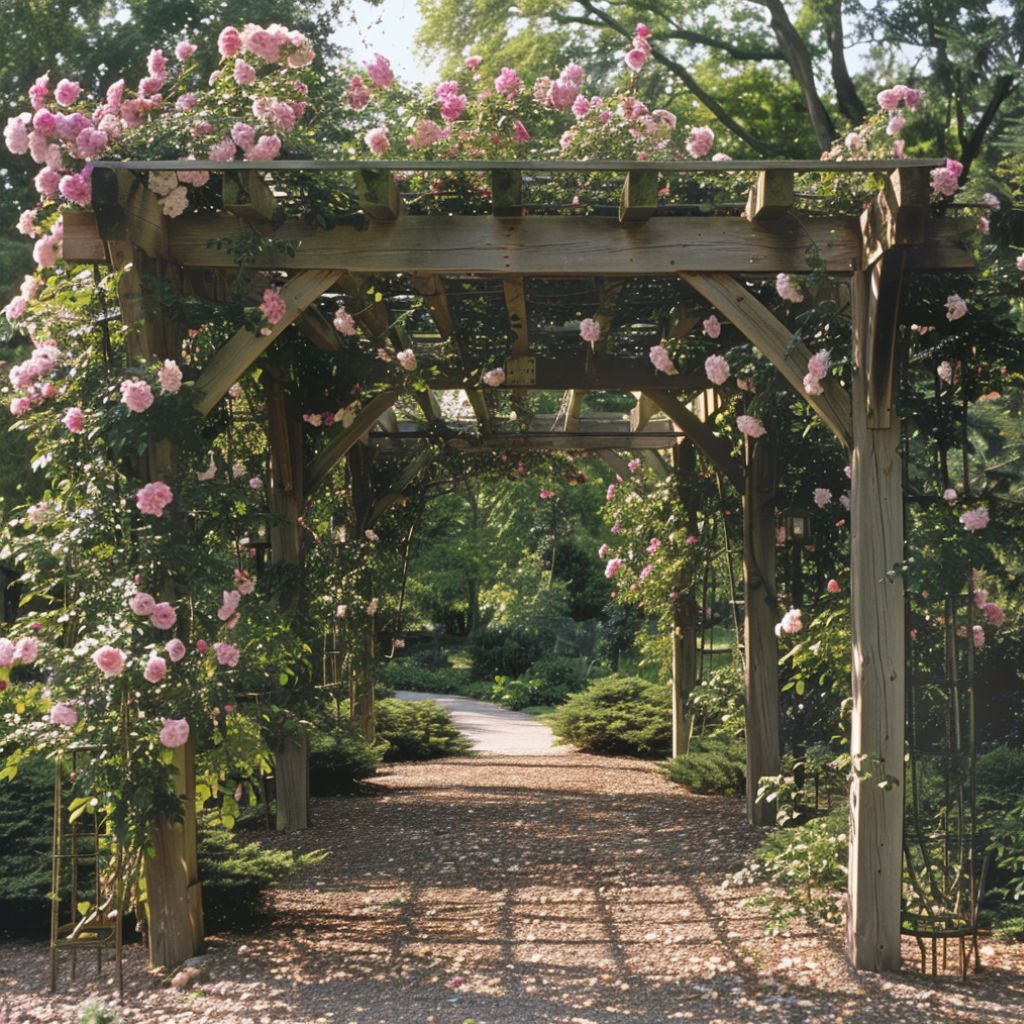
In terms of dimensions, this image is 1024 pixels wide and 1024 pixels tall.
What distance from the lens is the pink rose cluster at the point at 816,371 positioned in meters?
4.55

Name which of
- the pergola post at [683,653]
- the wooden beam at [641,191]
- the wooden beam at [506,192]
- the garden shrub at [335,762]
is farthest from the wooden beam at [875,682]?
the garden shrub at [335,762]

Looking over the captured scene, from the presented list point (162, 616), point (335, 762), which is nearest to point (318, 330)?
point (162, 616)

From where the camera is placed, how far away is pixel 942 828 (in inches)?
193

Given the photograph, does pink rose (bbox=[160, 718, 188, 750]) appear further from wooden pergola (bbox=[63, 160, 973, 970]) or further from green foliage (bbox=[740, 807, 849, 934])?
green foliage (bbox=[740, 807, 849, 934])

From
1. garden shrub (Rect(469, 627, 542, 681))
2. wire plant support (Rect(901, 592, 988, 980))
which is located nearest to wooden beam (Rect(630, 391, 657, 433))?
wire plant support (Rect(901, 592, 988, 980))

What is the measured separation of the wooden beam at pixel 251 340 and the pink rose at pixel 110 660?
3.29ft

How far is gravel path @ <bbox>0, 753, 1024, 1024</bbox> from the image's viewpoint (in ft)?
13.8

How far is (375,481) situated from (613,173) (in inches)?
225

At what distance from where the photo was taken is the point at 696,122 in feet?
49.0

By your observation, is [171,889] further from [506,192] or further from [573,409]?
[573,409]

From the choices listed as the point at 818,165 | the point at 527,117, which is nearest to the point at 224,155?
the point at 527,117

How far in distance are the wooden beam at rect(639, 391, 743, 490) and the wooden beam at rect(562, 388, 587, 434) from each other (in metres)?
1.12

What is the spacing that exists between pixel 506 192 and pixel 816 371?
4.22 ft

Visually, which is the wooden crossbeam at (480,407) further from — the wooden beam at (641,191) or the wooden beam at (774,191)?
the wooden beam at (774,191)
